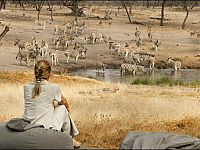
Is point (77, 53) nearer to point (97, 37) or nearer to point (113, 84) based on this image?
point (97, 37)

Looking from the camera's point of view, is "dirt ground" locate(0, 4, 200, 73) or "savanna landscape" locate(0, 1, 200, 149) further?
"dirt ground" locate(0, 4, 200, 73)

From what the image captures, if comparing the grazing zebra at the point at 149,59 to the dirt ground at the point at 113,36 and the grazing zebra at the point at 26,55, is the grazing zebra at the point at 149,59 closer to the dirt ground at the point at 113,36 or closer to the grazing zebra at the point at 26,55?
the dirt ground at the point at 113,36

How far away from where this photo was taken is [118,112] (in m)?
10.6

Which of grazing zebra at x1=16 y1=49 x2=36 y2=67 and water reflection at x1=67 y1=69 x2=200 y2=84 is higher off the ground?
grazing zebra at x1=16 y1=49 x2=36 y2=67

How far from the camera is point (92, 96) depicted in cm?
1402

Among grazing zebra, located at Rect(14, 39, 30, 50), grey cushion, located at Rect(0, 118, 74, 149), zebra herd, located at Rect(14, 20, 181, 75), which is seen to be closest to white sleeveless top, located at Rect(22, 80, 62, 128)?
grey cushion, located at Rect(0, 118, 74, 149)

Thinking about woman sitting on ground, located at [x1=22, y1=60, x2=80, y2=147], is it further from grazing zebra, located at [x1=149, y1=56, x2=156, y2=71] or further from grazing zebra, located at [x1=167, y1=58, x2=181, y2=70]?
grazing zebra, located at [x1=149, y1=56, x2=156, y2=71]

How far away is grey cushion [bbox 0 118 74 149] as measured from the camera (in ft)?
19.8

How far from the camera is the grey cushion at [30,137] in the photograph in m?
6.03

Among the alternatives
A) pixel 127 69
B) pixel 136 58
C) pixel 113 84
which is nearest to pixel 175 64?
pixel 136 58

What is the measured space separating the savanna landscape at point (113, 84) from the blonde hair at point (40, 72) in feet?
5.31

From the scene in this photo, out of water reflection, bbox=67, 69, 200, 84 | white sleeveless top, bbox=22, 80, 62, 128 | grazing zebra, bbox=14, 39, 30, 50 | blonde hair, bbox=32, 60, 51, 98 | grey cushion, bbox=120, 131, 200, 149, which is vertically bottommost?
water reflection, bbox=67, 69, 200, 84

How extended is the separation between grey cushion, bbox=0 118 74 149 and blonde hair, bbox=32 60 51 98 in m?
0.45

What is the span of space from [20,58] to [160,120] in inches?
820
